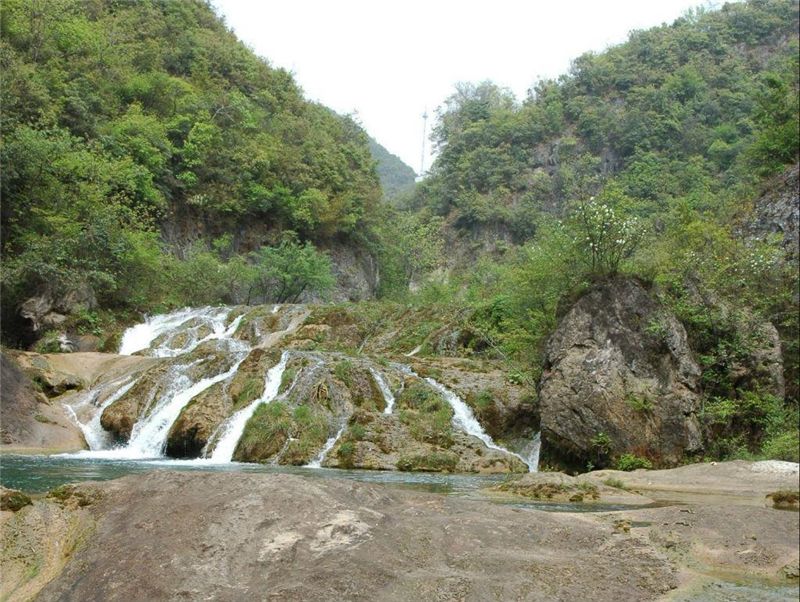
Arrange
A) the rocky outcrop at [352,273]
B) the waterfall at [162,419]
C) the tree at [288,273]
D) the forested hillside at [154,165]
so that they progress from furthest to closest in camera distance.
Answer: the rocky outcrop at [352,273], the tree at [288,273], the forested hillside at [154,165], the waterfall at [162,419]

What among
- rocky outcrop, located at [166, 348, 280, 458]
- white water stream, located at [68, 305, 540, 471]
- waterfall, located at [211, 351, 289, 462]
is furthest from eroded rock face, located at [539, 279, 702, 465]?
rocky outcrop, located at [166, 348, 280, 458]

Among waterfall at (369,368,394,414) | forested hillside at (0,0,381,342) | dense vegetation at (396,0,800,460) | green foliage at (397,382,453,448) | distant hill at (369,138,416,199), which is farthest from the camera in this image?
distant hill at (369,138,416,199)

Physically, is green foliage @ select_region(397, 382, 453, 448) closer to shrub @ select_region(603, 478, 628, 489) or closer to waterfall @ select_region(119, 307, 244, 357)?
shrub @ select_region(603, 478, 628, 489)

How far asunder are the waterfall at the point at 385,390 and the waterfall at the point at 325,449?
1337mm

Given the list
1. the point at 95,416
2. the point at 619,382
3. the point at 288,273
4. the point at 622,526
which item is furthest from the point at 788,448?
the point at 288,273

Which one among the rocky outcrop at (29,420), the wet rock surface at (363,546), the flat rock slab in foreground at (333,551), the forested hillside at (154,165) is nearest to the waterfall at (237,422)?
the rocky outcrop at (29,420)

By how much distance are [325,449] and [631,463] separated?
6.05 m

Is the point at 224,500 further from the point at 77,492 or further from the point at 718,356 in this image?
the point at 718,356

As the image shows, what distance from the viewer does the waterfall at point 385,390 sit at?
51.3 ft

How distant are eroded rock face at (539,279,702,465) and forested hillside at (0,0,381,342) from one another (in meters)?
18.5

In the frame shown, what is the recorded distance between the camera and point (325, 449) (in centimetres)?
1388

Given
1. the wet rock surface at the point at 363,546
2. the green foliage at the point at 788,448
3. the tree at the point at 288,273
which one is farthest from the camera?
the tree at the point at 288,273

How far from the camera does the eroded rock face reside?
12.5 meters

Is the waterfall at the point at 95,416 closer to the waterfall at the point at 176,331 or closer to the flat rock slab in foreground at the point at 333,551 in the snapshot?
the waterfall at the point at 176,331
